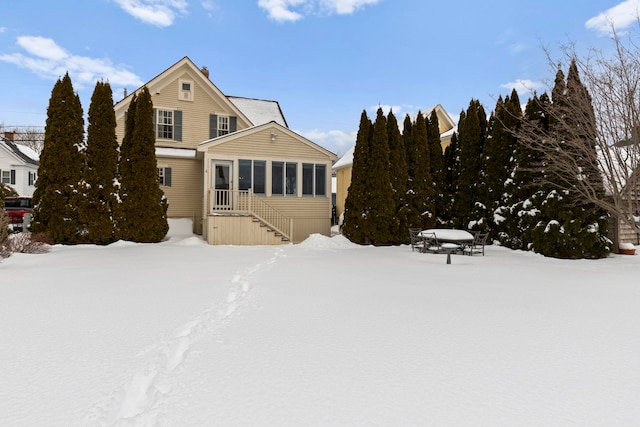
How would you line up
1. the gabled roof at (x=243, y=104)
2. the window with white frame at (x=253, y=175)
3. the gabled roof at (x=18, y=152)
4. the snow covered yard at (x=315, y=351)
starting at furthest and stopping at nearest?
the gabled roof at (x=18, y=152), the gabled roof at (x=243, y=104), the window with white frame at (x=253, y=175), the snow covered yard at (x=315, y=351)

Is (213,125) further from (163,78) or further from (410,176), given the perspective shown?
(410,176)

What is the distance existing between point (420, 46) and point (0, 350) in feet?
52.3

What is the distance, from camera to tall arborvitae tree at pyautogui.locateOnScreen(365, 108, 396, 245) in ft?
44.9

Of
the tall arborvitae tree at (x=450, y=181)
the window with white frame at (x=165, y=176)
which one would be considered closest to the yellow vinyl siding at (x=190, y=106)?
the window with white frame at (x=165, y=176)

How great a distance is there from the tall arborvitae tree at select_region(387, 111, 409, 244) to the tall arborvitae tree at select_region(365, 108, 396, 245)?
0.90ft

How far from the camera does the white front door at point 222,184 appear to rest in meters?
13.9

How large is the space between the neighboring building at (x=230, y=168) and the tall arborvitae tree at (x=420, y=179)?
10.9 feet

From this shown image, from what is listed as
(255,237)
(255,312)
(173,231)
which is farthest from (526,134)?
(173,231)

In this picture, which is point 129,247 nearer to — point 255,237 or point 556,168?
point 255,237

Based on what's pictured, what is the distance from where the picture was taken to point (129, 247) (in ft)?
38.9

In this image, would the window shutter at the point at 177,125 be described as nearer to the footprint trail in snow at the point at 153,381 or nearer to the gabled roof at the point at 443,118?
the gabled roof at the point at 443,118

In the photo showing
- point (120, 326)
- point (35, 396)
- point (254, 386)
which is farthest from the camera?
point (120, 326)

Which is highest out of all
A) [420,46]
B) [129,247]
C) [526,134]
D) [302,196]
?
[420,46]

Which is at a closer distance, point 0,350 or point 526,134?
point 0,350
